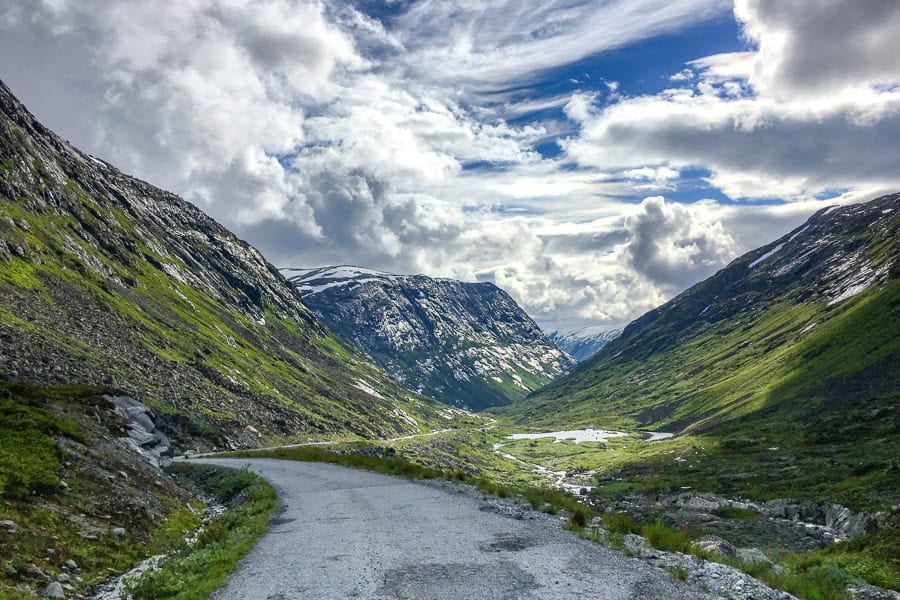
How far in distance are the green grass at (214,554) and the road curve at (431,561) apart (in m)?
0.58

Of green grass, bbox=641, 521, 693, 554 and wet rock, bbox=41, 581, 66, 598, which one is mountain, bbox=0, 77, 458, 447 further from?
green grass, bbox=641, 521, 693, 554

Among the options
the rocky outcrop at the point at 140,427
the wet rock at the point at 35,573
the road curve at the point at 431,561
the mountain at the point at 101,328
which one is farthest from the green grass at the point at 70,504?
the mountain at the point at 101,328

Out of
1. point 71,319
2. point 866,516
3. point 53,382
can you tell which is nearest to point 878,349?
point 866,516

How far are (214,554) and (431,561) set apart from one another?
846 cm

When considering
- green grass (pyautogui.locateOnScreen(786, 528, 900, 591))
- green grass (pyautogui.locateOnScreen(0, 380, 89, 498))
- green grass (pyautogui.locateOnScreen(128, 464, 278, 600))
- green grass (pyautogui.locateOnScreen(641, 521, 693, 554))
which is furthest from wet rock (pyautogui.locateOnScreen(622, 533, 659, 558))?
green grass (pyautogui.locateOnScreen(0, 380, 89, 498))

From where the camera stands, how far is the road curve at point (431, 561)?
13.6 meters

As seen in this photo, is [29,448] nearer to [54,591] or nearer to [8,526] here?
[8,526]

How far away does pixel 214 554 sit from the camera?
18406 mm

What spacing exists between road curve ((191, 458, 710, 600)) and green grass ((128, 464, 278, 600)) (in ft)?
1.91

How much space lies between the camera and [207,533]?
22188mm

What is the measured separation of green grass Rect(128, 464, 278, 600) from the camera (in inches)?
589

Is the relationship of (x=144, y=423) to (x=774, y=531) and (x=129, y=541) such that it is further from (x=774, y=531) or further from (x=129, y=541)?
(x=774, y=531)

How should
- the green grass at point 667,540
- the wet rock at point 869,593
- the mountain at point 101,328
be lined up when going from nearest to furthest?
the wet rock at point 869,593, the green grass at point 667,540, the mountain at point 101,328

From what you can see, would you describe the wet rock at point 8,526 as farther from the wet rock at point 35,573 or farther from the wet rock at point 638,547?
the wet rock at point 638,547
